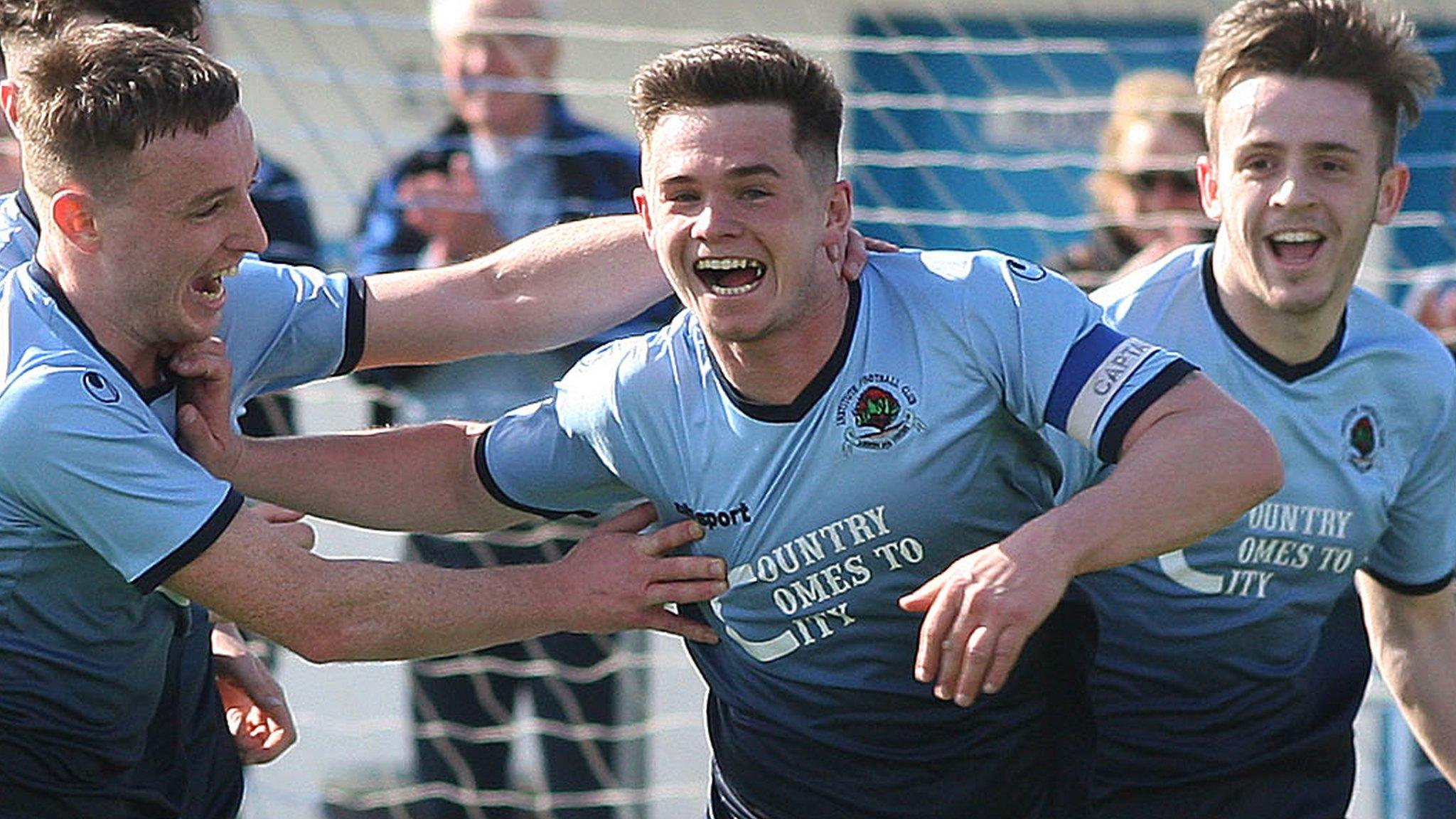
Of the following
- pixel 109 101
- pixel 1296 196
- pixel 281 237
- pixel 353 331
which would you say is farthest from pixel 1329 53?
pixel 281 237

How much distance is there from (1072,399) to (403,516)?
48.3 inches

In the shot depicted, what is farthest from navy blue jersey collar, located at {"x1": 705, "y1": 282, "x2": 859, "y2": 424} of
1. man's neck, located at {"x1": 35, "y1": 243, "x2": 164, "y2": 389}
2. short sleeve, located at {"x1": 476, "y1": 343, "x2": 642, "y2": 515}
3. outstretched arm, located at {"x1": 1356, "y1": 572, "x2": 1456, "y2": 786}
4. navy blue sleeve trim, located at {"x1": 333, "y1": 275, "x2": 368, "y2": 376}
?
outstretched arm, located at {"x1": 1356, "y1": 572, "x2": 1456, "y2": 786}

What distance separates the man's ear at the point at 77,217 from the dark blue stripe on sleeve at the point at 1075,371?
1477 millimetres

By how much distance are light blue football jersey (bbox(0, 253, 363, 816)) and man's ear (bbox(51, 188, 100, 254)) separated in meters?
0.09

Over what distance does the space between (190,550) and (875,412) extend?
108 centimetres

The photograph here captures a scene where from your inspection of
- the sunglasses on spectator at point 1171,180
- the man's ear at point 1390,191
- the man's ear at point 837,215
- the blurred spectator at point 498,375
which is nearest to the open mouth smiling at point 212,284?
the man's ear at point 837,215

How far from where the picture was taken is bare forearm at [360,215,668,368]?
3.94 m

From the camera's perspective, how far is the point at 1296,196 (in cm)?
399

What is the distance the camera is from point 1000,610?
9.93 ft

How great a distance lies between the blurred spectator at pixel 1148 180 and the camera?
6035 millimetres

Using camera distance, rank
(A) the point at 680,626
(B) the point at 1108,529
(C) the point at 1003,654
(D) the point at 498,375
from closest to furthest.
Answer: (C) the point at 1003,654, (B) the point at 1108,529, (A) the point at 680,626, (D) the point at 498,375

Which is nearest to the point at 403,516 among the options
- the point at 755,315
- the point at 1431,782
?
the point at 755,315

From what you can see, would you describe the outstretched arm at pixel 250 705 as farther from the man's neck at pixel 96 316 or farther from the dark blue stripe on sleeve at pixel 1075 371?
the dark blue stripe on sleeve at pixel 1075 371

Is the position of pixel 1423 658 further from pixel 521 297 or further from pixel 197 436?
pixel 197 436
